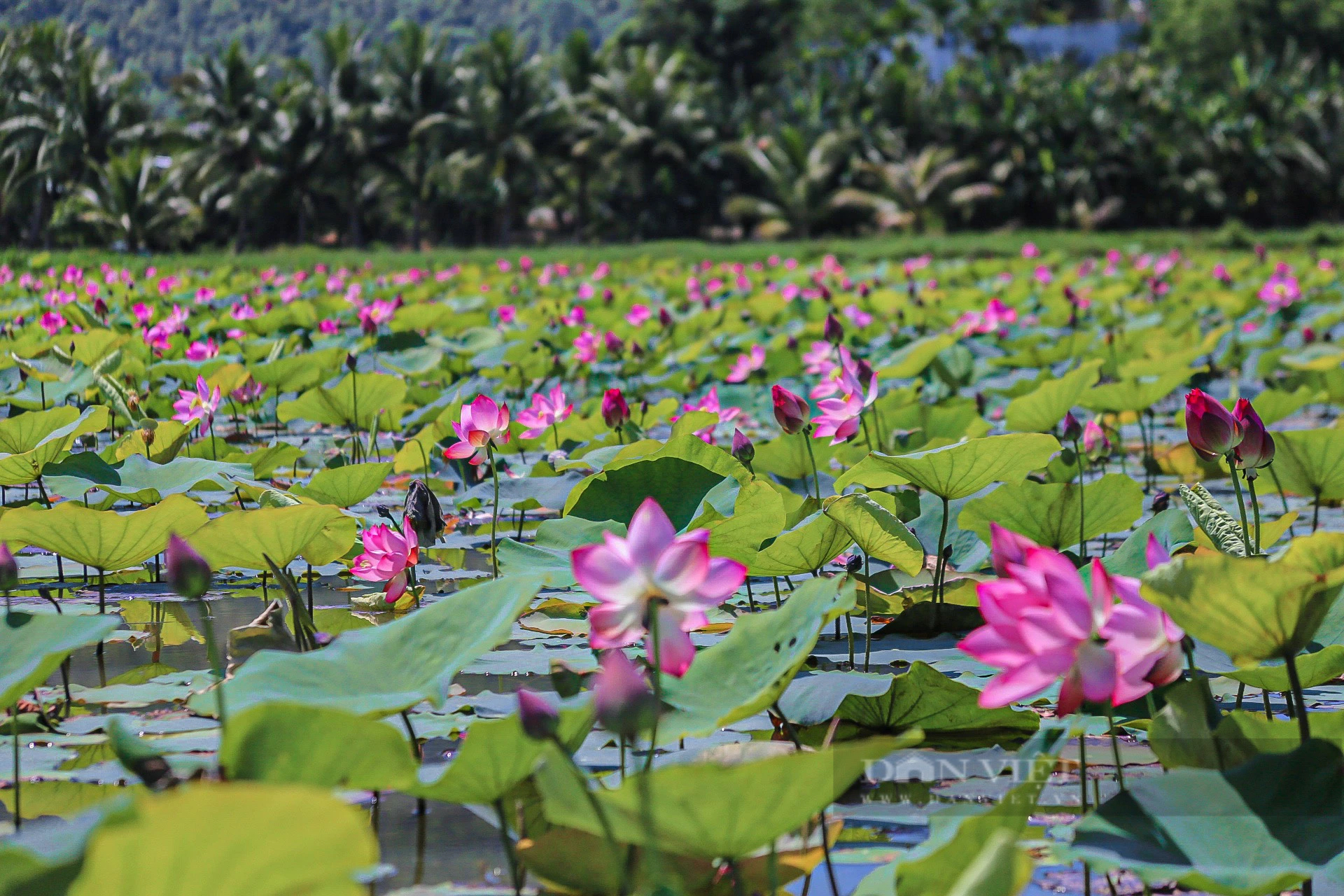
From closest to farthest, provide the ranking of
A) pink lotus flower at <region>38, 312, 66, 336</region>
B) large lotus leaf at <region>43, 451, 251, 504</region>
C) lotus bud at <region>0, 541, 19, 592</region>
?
lotus bud at <region>0, 541, 19, 592</region> → large lotus leaf at <region>43, 451, 251, 504</region> → pink lotus flower at <region>38, 312, 66, 336</region>

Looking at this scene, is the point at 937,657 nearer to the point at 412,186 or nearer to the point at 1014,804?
the point at 1014,804

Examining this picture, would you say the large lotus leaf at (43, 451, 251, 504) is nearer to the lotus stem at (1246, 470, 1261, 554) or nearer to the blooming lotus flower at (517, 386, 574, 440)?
the blooming lotus flower at (517, 386, 574, 440)

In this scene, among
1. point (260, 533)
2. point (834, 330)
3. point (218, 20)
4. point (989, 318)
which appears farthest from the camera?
point (218, 20)

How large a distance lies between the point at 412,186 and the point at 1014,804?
1136 inches

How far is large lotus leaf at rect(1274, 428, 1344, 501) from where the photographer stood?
6.03ft

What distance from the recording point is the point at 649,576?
908 mm

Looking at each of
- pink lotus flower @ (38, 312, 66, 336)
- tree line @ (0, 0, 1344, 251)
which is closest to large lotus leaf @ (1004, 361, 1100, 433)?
pink lotus flower @ (38, 312, 66, 336)

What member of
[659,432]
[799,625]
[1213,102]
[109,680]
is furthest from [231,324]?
[1213,102]

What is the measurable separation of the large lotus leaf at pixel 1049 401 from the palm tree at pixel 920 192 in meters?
20.9

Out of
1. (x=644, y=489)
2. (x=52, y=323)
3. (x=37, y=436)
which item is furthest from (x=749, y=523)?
(x=52, y=323)

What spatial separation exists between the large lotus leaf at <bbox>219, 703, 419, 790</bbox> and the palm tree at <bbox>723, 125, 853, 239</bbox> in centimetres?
2295

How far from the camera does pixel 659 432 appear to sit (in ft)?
13.8

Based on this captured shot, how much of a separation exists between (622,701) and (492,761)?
0.45ft

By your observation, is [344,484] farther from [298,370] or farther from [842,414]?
[298,370]
